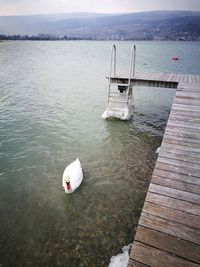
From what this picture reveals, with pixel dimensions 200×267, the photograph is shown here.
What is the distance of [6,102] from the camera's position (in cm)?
1827

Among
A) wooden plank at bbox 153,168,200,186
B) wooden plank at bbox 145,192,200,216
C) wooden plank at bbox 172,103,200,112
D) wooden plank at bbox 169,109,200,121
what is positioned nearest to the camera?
wooden plank at bbox 145,192,200,216

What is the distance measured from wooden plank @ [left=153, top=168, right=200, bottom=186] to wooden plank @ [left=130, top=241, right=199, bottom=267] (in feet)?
6.24

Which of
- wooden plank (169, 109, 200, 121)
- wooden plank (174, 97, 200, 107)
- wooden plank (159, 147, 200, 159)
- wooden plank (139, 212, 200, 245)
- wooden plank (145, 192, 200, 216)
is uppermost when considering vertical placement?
wooden plank (174, 97, 200, 107)

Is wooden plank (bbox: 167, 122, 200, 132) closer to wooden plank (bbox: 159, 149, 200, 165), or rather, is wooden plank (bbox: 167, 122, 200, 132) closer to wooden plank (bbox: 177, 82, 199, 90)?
wooden plank (bbox: 159, 149, 200, 165)

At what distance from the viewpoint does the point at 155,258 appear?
3.17 metres

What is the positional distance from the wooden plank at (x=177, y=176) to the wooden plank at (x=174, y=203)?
0.66 m

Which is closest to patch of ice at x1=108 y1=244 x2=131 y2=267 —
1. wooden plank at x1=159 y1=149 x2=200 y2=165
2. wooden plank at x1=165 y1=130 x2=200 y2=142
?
wooden plank at x1=159 y1=149 x2=200 y2=165

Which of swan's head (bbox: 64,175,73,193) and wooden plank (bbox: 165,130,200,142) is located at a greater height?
wooden plank (bbox: 165,130,200,142)

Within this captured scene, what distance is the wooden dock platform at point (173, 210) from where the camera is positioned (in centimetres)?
320

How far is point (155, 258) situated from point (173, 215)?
96 centimetres

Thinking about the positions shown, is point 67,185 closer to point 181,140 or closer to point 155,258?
point 181,140

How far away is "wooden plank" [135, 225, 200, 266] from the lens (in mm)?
3199

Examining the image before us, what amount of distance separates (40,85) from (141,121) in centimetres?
1522

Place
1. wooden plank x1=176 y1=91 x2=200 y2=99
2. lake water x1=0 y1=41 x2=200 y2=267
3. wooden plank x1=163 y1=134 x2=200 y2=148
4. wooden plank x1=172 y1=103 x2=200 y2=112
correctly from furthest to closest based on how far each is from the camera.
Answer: wooden plank x1=176 y1=91 x2=200 y2=99, wooden plank x1=172 y1=103 x2=200 y2=112, wooden plank x1=163 y1=134 x2=200 y2=148, lake water x1=0 y1=41 x2=200 y2=267
